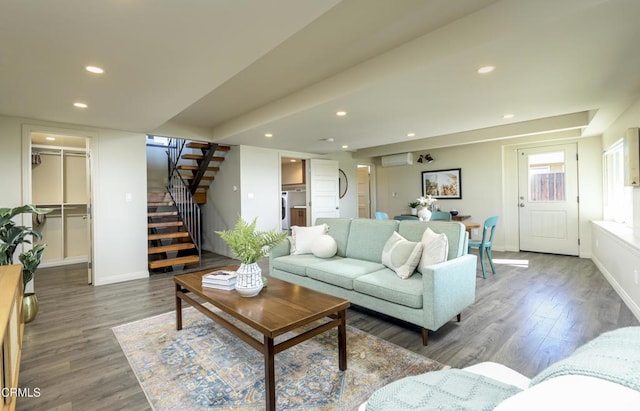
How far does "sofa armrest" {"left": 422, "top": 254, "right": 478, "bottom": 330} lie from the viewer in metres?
2.28

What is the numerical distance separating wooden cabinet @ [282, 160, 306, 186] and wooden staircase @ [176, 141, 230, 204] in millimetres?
2641

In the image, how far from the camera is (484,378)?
1.10 metres

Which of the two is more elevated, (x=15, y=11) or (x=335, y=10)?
(x=335, y=10)

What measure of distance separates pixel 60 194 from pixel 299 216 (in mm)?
5363

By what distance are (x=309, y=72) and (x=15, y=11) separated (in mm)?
2132

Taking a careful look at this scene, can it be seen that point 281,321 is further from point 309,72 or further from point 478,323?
point 309,72

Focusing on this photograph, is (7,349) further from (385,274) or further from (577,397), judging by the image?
(385,274)

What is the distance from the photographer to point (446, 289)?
2396mm

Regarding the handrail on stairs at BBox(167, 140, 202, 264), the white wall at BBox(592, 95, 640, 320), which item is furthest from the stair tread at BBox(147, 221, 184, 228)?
the white wall at BBox(592, 95, 640, 320)

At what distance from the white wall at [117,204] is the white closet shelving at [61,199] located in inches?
57.8

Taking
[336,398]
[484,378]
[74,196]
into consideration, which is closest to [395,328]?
[336,398]

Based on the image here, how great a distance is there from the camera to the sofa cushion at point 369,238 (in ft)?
10.9

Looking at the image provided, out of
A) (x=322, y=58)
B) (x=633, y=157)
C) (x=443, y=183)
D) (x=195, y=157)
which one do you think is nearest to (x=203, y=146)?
A: (x=195, y=157)

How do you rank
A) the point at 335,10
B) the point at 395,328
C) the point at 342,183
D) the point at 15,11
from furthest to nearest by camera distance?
the point at 342,183, the point at 395,328, the point at 335,10, the point at 15,11
